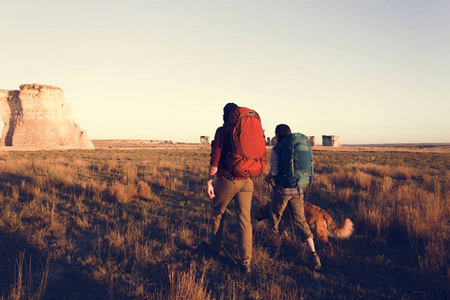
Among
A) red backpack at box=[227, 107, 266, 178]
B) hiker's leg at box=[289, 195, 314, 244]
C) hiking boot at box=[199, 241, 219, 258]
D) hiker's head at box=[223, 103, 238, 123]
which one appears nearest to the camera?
red backpack at box=[227, 107, 266, 178]

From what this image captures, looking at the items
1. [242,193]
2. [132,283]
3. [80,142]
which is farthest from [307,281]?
[80,142]

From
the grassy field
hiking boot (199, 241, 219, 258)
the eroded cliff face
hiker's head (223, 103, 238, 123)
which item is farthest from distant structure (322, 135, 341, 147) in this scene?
hiker's head (223, 103, 238, 123)

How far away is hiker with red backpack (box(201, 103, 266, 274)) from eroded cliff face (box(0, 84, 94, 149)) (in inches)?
1595

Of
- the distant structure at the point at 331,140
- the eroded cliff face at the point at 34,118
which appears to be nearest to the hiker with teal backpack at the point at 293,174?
the eroded cliff face at the point at 34,118

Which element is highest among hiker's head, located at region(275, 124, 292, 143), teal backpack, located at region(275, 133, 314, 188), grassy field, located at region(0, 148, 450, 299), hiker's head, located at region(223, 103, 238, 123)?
hiker's head, located at region(223, 103, 238, 123)

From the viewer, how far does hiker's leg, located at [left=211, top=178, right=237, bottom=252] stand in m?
3.24

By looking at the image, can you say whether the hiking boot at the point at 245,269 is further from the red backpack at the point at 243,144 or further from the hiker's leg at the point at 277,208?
the red backpack at the point at 243,144

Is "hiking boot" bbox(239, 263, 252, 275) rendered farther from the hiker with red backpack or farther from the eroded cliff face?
the eroded cliff face

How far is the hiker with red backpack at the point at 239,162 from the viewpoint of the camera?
311cm

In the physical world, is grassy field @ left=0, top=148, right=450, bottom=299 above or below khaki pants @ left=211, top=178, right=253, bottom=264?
below

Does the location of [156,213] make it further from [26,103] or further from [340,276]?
[26,103]

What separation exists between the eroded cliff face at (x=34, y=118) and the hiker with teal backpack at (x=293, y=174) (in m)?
40.8

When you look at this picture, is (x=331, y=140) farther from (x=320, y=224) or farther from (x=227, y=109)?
(x=227, y=109)

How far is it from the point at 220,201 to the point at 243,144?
2.87ft
